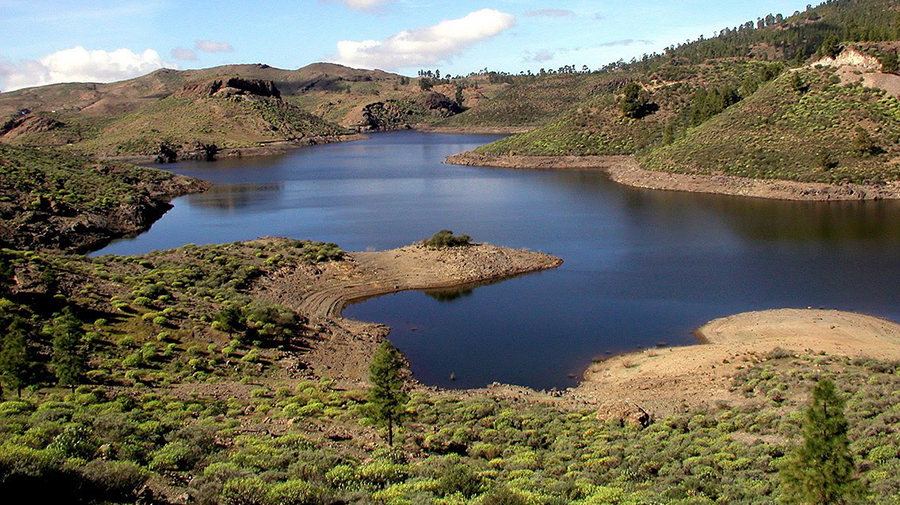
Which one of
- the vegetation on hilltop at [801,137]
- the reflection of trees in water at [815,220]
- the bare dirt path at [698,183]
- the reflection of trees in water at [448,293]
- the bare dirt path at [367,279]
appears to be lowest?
the reflection of trees in water at [448,293]

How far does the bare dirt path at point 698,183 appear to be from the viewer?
236ft

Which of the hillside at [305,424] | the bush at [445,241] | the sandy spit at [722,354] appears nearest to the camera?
the hillside at [305,424]

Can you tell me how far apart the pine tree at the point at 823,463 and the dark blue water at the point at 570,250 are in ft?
54.3

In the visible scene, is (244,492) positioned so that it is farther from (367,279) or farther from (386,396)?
(367,279)

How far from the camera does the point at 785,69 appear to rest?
102m

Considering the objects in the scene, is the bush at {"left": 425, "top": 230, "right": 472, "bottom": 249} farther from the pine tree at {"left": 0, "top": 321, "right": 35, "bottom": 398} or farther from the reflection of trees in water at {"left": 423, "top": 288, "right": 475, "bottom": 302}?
the pine tree at {"left": 0, "top": 321, "right": 35, "bottom": 398}

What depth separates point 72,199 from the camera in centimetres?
7344

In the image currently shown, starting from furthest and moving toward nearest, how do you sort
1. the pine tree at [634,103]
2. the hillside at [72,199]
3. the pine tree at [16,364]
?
the pine tree at [634,103] → the hillside at [72,199] → the pine tree at [16,364]

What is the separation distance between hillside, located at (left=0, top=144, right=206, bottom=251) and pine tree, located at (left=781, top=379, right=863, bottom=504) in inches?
2366

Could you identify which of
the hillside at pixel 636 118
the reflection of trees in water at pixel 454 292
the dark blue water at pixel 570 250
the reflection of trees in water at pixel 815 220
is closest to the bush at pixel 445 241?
the dark blue water at pixel 570 250

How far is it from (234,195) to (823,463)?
91037mm

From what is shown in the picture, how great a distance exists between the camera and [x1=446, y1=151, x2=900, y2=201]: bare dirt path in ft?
236

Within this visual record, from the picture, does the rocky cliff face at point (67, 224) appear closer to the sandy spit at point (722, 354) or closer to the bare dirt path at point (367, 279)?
the bare dirt path at point (367, 279)

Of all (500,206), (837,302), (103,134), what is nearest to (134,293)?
(837,302)
